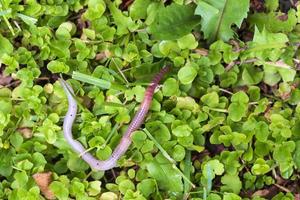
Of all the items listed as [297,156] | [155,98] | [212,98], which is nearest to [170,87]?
[155,98]

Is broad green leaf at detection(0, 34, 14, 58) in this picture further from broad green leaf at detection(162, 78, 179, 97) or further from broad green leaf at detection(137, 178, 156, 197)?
broad green leaf at detection(137, 178, 156, 197)

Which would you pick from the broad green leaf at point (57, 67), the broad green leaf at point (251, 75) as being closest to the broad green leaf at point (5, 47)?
the broad green leaf at point (57, 67)

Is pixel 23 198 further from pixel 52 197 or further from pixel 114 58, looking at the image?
pixel 114 58

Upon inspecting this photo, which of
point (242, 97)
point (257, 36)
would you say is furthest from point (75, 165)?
point (257, 36)

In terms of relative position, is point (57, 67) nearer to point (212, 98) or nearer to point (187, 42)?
point (187, 42)

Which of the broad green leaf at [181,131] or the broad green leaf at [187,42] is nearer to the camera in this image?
the broad green leaf at [181,131]

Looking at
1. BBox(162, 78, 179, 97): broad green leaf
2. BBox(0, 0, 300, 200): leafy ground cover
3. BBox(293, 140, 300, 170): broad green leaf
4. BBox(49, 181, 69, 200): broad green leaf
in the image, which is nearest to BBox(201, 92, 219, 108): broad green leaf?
BBox(0, 0, 300, 200): leafy ground cover

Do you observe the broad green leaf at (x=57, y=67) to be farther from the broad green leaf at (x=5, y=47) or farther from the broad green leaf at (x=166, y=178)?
the broad green leaf at (x=166, y=178)
